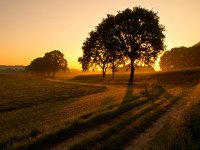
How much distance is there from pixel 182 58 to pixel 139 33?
Answer: 84.9m

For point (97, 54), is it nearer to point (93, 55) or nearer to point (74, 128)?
point (93, 55)

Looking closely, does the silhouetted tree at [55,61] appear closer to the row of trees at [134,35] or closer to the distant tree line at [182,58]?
the distant tree line at [182,58]

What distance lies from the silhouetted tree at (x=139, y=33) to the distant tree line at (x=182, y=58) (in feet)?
234

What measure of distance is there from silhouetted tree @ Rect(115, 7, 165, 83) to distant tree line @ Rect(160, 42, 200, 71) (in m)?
71.2

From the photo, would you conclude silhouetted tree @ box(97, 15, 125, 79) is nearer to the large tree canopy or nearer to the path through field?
the large tree canopy

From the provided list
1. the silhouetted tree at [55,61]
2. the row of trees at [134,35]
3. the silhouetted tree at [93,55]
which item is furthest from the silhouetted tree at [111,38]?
the silhouetted tree at [55,61]

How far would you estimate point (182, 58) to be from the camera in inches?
5138

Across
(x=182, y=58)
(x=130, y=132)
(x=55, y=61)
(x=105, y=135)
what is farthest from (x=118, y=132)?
(x=55, y=61)

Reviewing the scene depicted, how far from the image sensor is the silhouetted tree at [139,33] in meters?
53.6

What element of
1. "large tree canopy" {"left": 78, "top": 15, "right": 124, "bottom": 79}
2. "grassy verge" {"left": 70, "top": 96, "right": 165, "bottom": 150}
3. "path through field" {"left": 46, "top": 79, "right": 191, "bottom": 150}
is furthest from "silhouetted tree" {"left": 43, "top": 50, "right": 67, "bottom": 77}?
"grassy verge" {"left": 70, "top": 96, "right": 165, "bottom": 150}

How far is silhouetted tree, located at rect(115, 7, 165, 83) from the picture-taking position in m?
53.6

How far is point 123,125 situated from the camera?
15039 millimetres

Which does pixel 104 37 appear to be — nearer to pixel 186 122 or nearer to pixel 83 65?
pixel 83 65

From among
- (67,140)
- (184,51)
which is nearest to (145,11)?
(67,140)
